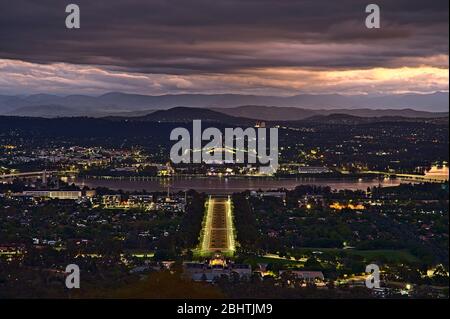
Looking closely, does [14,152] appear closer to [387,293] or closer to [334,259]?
[334,259]

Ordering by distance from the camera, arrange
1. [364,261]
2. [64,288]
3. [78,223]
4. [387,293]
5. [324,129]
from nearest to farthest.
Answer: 1. [64,288]
2. [387,293]
3. [364,261]
4. [78,223]
5. [324,129]

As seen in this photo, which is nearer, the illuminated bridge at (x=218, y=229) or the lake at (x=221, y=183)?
the illuminated bridge at (x=218, y=229)

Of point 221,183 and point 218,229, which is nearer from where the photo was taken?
point 218,229

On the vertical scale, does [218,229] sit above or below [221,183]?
below

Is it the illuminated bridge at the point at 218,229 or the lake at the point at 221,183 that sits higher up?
the lake at the point at 221,183

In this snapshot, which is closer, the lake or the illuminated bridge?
the illuminated bridge

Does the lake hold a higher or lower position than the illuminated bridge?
higher
